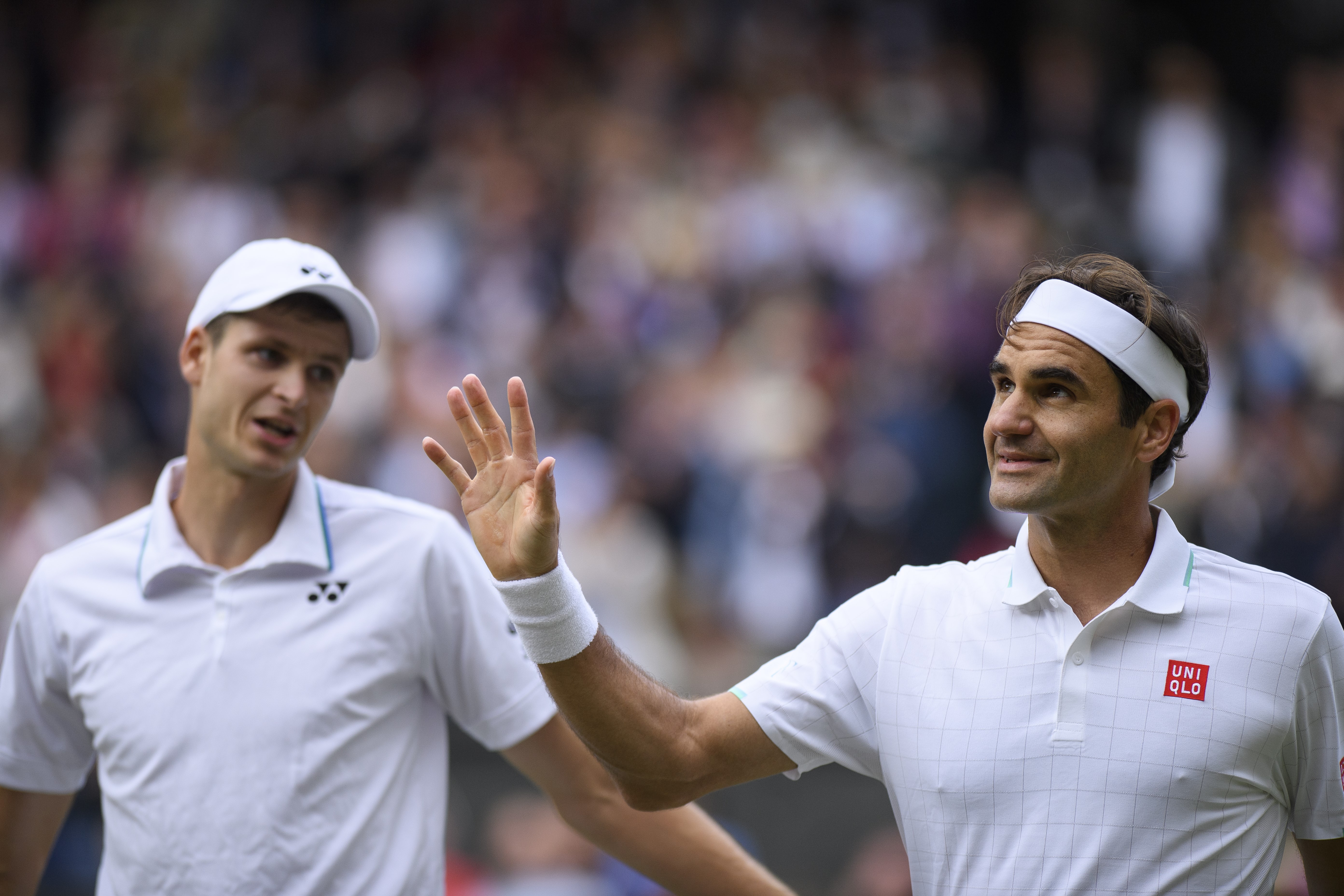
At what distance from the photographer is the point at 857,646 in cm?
323

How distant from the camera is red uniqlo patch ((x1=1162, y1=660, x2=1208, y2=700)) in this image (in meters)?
2.97

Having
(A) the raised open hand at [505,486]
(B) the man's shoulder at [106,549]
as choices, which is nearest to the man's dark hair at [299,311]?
(B) the man's shoulder at [106,549]

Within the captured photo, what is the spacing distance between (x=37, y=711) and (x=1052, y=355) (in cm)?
257

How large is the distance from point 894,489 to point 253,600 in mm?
5414

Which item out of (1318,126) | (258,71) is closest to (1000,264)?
(1318,126)

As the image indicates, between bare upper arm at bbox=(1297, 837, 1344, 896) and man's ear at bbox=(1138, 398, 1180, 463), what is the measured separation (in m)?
0.86

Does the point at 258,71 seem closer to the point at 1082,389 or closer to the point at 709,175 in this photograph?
the point at 709,175

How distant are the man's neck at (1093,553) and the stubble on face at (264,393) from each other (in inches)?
70.6

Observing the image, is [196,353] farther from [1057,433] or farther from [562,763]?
[1057,433]

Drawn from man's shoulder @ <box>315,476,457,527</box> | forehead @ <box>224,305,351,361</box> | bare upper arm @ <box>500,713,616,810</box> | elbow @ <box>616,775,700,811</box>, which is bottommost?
bare upper arm @ <box>500,713,616,810</box>

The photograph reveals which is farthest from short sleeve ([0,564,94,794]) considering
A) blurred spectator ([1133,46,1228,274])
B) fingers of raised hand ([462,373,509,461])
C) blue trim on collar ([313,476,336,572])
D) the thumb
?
blurred spectator ([1133,46,1228,274])

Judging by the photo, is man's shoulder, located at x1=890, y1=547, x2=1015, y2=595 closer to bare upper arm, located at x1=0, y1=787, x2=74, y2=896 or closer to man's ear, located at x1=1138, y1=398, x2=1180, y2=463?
man's ear, located at x1=1138, y1=398, x2=1180, y2=463

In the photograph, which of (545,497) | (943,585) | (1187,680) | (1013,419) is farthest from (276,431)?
(1187,680)

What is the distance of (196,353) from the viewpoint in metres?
3.85
